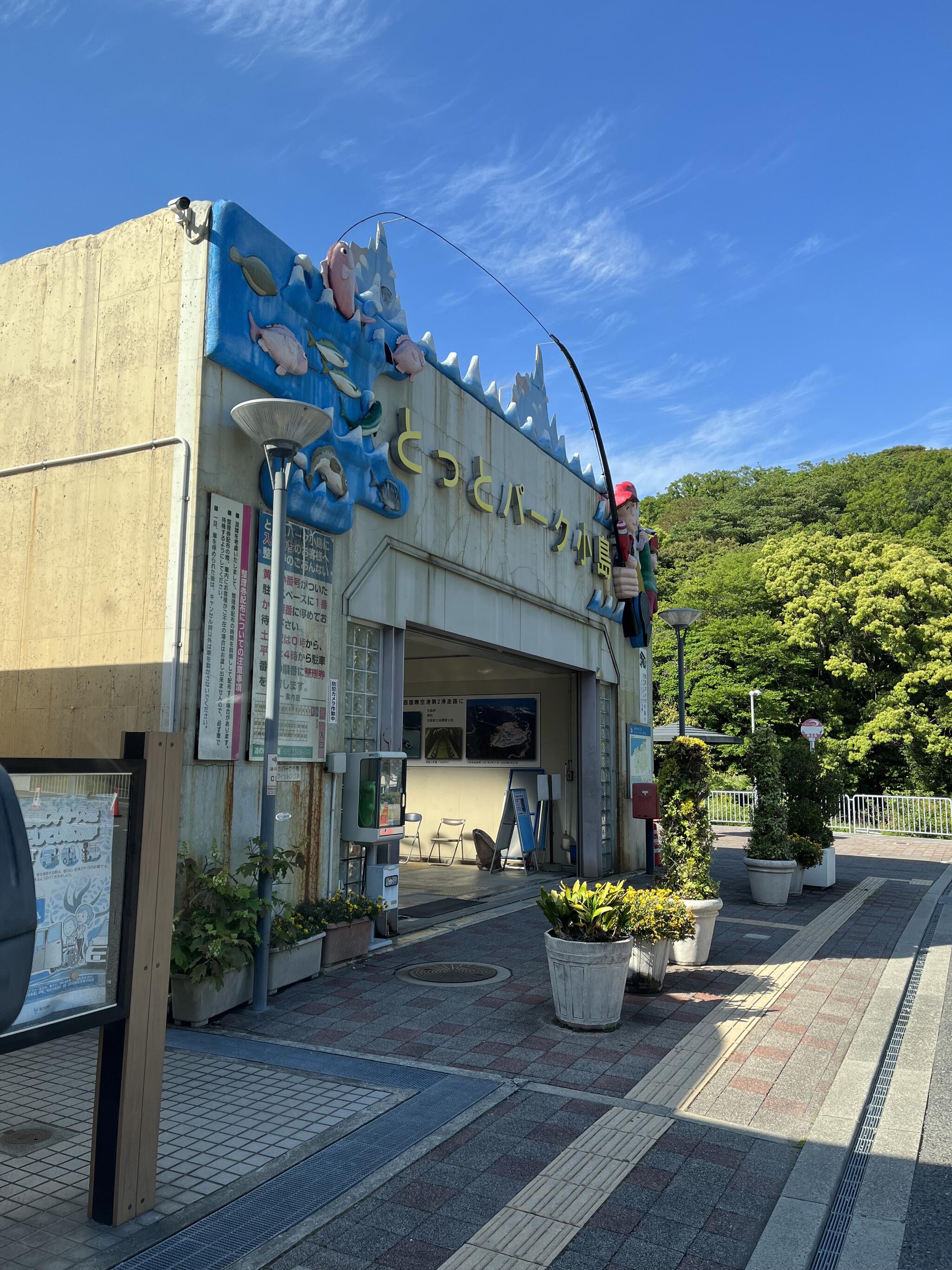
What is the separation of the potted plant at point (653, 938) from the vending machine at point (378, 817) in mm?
2440

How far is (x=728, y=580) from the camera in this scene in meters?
34.8

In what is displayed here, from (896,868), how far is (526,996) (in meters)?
12.8

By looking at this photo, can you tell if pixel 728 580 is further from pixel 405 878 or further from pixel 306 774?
pixel 306 774

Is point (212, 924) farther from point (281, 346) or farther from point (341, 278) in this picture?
point (341, 278)

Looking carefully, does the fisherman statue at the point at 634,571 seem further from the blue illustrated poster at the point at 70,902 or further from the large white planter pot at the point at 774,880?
the blue illustrated poster at the point at 70,902

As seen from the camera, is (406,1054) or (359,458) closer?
(406,1054)

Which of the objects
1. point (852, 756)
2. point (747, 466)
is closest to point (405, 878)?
point (852, 756)

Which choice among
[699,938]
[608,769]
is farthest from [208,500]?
[608,769]

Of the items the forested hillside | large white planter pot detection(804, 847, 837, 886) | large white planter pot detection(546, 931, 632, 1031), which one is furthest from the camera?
the forested hillside

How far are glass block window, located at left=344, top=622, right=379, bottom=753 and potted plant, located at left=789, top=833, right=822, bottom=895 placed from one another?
279 inches

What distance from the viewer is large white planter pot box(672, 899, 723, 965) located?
328 inches

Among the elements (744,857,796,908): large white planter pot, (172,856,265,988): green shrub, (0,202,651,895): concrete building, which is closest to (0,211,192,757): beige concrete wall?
(0,202,651,895): concrete building

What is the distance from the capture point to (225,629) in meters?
6.91

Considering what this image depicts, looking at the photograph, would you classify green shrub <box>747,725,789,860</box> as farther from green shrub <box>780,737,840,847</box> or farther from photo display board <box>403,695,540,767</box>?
photo display board <box>403,695,540,767</box>
